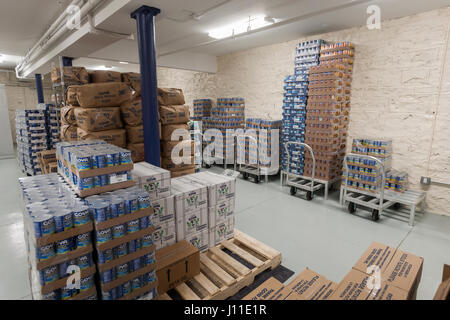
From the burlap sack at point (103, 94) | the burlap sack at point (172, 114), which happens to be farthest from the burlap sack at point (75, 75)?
the burlap sack at point (172, 114)

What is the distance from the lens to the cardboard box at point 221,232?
3.18 metres

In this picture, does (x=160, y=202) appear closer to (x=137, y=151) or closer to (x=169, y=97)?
(x=137, y=151)

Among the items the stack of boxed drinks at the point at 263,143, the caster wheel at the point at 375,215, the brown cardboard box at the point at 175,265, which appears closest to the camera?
the brown cardboard box at the point at 175,265

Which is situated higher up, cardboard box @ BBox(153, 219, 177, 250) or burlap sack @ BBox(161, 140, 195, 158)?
burlap sack @ BBox(161, 140, 195, 158)

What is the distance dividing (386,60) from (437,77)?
35.6 inches

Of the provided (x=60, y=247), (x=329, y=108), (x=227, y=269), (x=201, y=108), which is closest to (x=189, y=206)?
(x=227, y=269)

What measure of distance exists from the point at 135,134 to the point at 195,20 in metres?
2.27

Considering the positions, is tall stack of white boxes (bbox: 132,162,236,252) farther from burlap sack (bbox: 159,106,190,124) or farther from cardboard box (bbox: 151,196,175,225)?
burlap sack (bbox: 159,106,190,124)

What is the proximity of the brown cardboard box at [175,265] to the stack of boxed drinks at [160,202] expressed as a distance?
0.12 metres

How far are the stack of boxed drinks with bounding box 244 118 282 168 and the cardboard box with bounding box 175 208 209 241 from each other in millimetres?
3484

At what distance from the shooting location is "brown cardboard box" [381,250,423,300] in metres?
1.71

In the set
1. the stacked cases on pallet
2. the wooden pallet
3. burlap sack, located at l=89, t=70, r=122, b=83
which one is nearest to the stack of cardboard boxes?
the wooden pallet

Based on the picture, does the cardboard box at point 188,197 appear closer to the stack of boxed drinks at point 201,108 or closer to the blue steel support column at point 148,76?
the blue steel support column at point 148,76

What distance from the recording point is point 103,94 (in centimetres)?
355
